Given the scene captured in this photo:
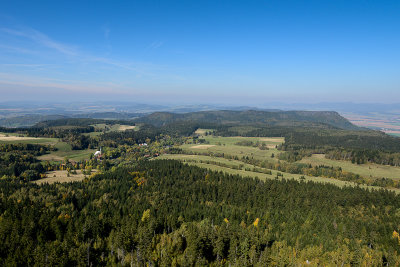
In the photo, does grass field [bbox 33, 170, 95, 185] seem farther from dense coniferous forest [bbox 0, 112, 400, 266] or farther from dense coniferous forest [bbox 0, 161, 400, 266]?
dense coniferous forest [bbox 0, 161, 400, 266]

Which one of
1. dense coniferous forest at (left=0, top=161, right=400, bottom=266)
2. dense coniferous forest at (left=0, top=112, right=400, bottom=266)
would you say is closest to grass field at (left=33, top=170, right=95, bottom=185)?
dense coniferous forest at (left=0, top=112, right=400, bottom=266)

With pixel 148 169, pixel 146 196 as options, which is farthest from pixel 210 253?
pixel 148 169

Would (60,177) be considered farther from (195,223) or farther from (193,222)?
(195,223)

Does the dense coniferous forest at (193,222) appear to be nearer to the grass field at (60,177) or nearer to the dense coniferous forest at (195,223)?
the dense coniferous forest at (195,223)

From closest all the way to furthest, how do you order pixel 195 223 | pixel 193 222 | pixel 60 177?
pixel 195 223
pixel 193 222
pixel 60 177

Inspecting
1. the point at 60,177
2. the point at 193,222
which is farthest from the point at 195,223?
the point at 60,177

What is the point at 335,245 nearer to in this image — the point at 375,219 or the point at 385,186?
the point at 375,219

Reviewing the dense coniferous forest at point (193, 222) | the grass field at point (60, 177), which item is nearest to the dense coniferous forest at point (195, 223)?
the dense coniferous forest at point (193, 222)
